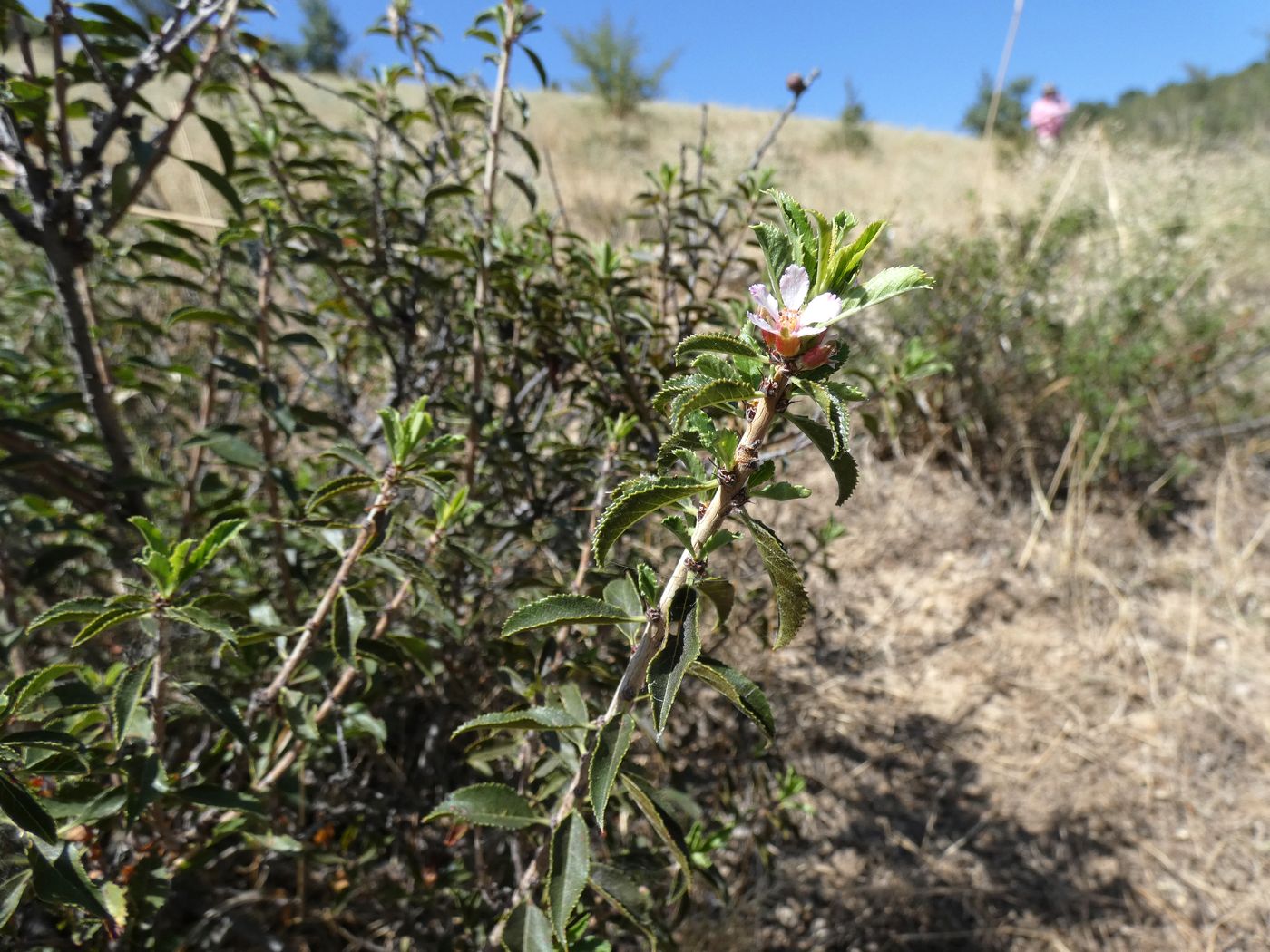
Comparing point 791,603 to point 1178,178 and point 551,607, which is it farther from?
point 1178,178

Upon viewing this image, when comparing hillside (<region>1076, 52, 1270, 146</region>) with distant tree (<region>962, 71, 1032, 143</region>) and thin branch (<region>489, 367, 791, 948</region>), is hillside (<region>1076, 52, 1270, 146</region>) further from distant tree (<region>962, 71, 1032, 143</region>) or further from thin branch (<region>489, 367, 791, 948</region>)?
thin branch (<region>489, 367, 791, 948</region>)

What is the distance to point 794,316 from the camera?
0.65 m

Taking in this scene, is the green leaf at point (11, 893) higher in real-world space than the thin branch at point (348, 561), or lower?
lower

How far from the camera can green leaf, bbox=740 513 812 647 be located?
69 cm

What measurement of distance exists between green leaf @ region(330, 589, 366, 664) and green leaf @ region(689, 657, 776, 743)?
0.48m

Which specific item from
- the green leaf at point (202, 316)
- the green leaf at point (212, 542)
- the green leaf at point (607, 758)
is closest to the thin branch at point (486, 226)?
the green leaf at point (202, 316)

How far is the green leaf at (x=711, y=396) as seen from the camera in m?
0.64

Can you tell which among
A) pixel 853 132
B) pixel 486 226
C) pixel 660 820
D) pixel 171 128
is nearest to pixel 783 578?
pixel 660 820

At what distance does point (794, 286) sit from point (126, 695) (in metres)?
0.90

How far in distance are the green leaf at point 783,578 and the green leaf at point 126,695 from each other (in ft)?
2.51

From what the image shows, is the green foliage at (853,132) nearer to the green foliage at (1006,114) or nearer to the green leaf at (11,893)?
the green foliage at (1006,114)

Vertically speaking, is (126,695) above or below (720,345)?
below

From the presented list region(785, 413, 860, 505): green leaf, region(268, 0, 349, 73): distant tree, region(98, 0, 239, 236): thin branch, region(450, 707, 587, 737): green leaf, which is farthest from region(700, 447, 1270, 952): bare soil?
region(268, 0, 349, 73): distant tree

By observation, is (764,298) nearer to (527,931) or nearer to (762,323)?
(762,323)
